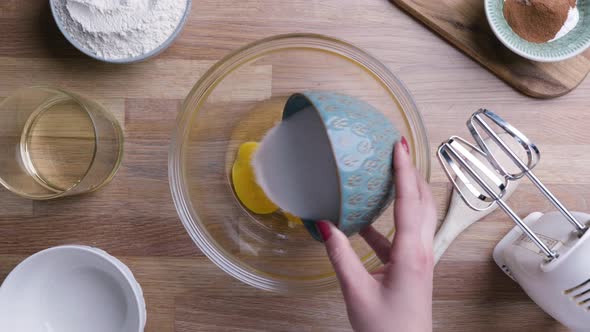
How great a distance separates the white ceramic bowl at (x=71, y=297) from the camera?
0.76 metres

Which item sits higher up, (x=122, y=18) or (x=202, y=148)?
(x=122, y=18)

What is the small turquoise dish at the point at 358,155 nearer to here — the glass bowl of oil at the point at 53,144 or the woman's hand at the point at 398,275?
the woman's hand at the point at 398,275

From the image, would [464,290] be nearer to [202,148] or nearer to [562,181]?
[562,181]

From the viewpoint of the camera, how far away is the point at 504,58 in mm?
793

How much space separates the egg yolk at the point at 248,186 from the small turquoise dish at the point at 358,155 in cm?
18

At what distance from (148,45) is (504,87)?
0.58 m

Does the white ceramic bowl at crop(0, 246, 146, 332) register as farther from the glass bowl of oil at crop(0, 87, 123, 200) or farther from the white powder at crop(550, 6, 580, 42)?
the white powder at crop(550, 6, 580, 42)

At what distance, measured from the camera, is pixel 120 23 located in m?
0.74

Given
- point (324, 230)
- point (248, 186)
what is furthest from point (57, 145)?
point (324, 230)

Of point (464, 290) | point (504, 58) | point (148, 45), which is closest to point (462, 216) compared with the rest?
point (464, 290)

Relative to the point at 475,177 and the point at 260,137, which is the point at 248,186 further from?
the point at 475,177

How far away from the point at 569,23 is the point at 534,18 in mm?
73

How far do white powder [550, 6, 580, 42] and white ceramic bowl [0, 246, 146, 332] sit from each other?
80cm

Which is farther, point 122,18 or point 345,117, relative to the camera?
point 122,18
